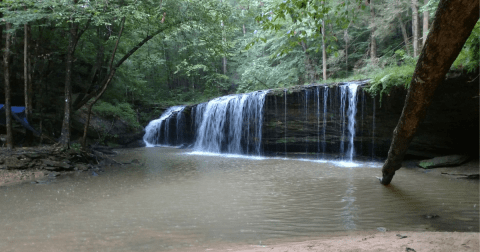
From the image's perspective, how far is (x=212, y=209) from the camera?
15.8 feet

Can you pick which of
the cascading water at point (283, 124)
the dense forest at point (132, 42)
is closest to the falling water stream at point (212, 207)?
the dense forest at point (132, 42)

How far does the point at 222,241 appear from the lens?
3.43 metres

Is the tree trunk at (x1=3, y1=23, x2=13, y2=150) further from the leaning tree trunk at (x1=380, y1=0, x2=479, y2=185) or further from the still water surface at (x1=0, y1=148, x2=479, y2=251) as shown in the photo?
the leaning tree trunk at (x1=380, y1=0, x2=479, y2=185)

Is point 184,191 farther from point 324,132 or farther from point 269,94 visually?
point 269,94

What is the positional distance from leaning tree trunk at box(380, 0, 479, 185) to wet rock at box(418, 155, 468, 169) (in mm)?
6018

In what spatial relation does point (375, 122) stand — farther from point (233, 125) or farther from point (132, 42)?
point (132, 42)

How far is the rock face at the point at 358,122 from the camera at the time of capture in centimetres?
898

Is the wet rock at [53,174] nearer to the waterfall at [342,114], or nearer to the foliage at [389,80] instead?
the waterfall at [342,114]

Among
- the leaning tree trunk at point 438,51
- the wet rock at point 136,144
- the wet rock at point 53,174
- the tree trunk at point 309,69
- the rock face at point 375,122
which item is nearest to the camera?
the leaning tree trunk at point 438,51

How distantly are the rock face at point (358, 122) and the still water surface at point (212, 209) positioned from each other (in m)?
2.56

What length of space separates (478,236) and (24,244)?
479cm

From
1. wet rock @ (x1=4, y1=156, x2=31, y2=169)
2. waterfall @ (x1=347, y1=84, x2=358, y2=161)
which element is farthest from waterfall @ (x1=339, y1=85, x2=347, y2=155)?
wet rock @ (x1=4, y1=156, x2=31, y2=169)

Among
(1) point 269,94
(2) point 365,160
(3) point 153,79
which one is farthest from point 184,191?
(3) point 153,79

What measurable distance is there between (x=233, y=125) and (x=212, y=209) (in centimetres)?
1146
